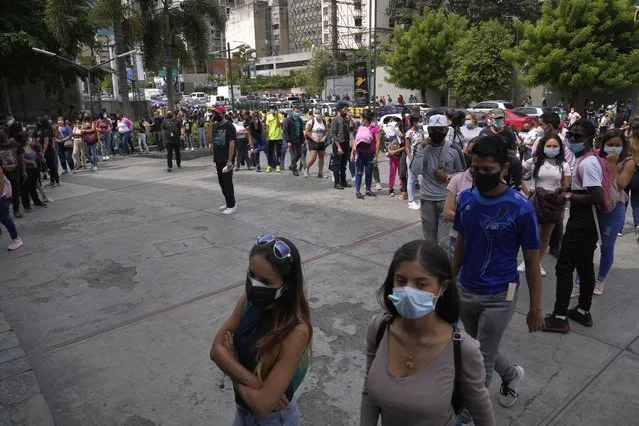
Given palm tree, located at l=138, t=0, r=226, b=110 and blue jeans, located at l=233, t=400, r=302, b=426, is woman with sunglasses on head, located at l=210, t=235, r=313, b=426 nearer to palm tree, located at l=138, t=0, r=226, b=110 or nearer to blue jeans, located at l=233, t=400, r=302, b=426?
blue jeans, located at l=233, t=400, r=302, b=426

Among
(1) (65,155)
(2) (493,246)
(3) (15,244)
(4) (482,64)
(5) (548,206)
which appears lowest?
(3) (15,244)

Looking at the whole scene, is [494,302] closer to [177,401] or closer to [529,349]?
[529,349]

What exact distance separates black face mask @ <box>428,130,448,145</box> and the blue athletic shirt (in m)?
2.09

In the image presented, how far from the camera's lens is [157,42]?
77.7 feet

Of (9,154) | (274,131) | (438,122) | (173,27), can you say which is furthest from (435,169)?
(173,27)

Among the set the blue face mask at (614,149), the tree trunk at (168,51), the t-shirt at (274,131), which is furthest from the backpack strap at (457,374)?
the tree trunk at (168,51)

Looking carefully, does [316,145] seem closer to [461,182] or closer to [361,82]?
[461,182]

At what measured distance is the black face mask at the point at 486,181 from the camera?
2.72 meters

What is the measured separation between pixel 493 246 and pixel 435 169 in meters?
2.26

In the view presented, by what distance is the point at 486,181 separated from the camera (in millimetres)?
2740

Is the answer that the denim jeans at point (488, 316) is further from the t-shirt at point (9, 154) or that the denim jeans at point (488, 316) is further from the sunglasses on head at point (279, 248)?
the t-shirt at point (9, 154)

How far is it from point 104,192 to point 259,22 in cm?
11805

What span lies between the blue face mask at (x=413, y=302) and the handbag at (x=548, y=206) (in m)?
3.54

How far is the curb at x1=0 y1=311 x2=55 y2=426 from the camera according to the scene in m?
3.26
